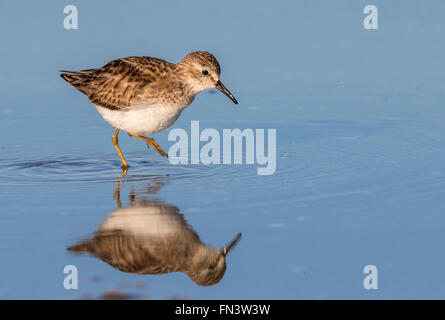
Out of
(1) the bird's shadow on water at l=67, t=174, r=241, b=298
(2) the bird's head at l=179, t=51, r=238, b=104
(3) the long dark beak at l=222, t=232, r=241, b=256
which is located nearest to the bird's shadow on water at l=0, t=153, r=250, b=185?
(2) the bird's head at l=179, t=51, r=238, b=104

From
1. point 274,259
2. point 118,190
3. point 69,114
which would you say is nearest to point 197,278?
point 274,259

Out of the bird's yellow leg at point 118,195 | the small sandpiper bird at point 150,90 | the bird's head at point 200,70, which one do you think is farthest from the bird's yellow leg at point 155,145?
the bird's yellow leg at point 118,195

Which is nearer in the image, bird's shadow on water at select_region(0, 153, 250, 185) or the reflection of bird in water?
the reflection of bird in water

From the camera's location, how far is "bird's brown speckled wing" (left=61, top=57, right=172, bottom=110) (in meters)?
11.3

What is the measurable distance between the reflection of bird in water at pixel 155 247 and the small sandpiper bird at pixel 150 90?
8.53ft

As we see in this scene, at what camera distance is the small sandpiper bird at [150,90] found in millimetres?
11055

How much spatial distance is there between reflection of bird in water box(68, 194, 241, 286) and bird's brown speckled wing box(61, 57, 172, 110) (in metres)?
2.92

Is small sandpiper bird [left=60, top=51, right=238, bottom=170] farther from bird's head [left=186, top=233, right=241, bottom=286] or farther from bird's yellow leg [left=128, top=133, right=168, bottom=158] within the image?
bird's head [left=186, top=233, right=241, bottom=286]

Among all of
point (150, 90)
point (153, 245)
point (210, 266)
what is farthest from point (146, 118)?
point (210, 266)

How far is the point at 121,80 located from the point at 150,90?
63 cm

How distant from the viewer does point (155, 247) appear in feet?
25.3

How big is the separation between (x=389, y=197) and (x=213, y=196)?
1.97 metres

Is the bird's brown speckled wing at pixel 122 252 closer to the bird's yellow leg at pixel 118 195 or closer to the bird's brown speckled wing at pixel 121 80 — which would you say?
Answer: the bird's yellow leg at pixel 118 195

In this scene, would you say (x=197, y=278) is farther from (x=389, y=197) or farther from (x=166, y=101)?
(x=166, y=101)
